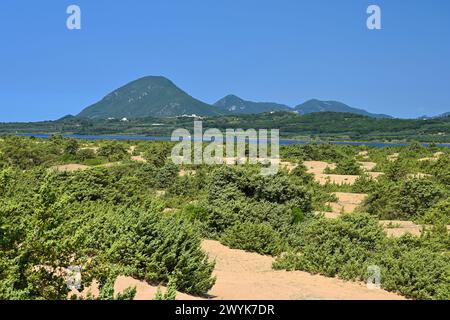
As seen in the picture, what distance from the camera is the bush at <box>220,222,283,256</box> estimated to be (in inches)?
516

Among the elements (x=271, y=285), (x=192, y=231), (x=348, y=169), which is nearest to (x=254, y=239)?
(x=271, y=285)

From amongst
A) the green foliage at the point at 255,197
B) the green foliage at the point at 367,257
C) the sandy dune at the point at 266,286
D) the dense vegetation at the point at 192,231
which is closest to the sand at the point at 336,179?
the dense vegetation at the point at 192,231

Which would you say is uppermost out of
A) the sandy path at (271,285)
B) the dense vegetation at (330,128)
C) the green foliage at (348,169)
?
the dense vegetation at (330,128)

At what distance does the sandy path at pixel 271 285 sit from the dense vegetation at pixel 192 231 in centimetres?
38

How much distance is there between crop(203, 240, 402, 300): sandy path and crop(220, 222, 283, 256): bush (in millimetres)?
643

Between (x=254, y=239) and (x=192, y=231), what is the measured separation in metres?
3.62

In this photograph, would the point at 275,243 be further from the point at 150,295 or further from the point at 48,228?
the point at 48,228

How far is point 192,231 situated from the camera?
10.0 meters

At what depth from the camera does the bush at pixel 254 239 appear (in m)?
13.1

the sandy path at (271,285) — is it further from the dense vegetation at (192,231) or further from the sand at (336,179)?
the sand at (336,179)

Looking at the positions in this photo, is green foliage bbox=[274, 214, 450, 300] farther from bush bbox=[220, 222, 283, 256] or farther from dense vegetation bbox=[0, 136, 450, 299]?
bush bbox=[220, 222, 283, 256]
